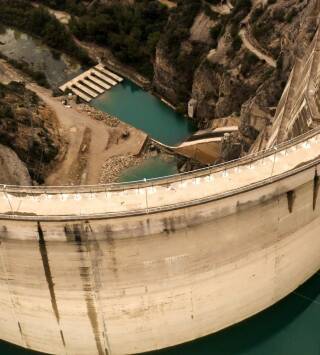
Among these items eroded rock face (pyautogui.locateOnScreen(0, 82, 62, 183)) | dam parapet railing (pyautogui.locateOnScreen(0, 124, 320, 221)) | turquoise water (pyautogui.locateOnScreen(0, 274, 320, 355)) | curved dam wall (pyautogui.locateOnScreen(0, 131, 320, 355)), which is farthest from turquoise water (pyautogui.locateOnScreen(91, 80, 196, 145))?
dam parapet railing (pyautogui.locateOnScreen(0, 124, 320, 221))

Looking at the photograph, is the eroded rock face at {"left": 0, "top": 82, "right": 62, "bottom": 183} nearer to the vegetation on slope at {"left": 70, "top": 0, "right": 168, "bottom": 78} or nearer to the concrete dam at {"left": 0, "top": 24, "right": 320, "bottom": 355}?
the vegetation on slope at {"left": 70, "top": 0, "right": 168, "bottom": 78}

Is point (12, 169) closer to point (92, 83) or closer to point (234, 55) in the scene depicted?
point (92, 83)

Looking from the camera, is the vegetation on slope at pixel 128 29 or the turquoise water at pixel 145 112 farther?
the vegetation on slope at pixel 128 29

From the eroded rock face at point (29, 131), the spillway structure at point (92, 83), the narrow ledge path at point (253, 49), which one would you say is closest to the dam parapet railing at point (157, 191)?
the eroded rock face at point (29, 131)

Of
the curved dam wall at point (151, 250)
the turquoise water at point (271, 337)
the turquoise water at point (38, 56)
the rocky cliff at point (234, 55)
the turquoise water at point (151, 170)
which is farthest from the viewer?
the turquoise water at point (38, 56)

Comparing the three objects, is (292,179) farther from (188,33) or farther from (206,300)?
(188,33)

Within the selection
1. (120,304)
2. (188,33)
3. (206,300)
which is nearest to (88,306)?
(120,304)

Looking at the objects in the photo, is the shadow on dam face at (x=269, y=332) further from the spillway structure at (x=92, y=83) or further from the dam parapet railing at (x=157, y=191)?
the spillway structure at (x=92, y=83)
